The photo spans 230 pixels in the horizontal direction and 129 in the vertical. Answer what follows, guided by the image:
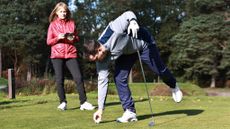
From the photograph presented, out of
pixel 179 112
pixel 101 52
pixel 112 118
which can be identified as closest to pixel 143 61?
pixel 101 52

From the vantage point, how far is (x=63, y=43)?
27.1 ft

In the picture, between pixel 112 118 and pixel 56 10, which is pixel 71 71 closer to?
pixel 56 10

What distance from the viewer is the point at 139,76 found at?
54.8m

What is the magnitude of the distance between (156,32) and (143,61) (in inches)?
2058

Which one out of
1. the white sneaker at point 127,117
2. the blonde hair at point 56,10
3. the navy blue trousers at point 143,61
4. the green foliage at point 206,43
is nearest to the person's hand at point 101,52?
the navy blue trousers at point 143,61

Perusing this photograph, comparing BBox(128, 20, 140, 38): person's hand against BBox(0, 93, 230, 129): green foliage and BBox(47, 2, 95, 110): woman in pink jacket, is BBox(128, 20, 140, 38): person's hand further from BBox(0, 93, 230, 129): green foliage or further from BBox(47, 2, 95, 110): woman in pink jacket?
BBox(47, 2, 95, 110): woman in pink jacket

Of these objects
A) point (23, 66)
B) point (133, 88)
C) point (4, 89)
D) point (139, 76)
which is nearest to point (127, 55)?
point (4, 89)

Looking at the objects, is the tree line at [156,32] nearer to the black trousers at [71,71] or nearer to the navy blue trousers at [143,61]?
the black trousers at [71,71]

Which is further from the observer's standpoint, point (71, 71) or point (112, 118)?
point (71, 71)

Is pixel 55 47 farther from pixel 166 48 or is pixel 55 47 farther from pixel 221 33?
pixel 166 48

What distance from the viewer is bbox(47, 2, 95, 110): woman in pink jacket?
322 inches

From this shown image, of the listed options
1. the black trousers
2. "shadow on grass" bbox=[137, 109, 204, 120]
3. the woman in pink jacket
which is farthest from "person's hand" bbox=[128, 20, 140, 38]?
the black trousers

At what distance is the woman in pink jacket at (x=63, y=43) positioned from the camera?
8188 mm

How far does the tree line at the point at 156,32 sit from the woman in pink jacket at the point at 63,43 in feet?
100
